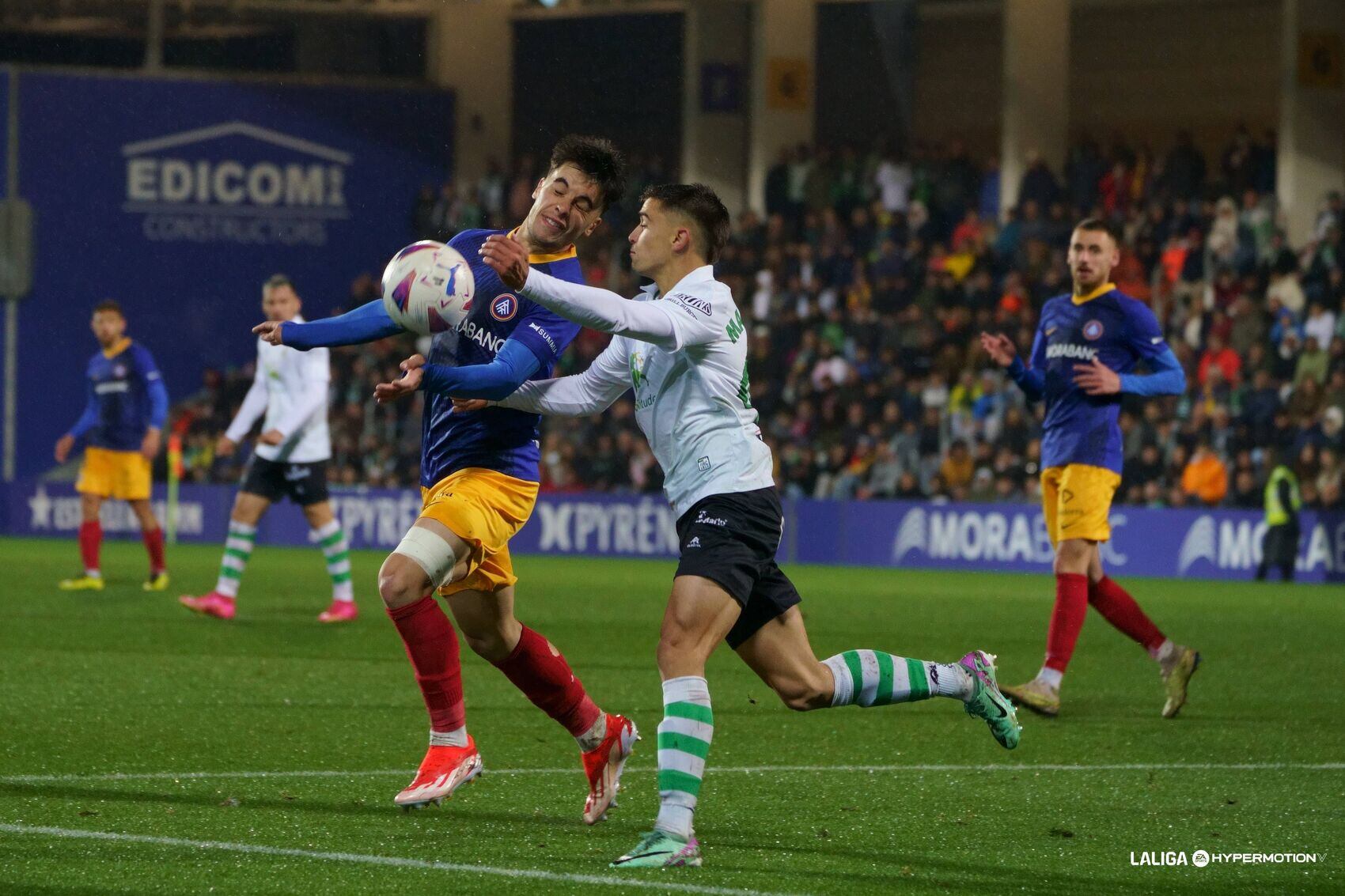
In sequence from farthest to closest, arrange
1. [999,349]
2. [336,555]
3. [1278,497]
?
[1278,497] → [336,555] → [999,349]

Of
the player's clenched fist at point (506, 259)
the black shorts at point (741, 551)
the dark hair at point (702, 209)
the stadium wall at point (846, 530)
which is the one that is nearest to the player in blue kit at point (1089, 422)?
the dark hair at point (702, 209)

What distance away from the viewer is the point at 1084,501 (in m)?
9.28

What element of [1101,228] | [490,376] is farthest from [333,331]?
[1101,228]

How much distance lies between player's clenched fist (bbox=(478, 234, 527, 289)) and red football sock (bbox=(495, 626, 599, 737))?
67.2 inches

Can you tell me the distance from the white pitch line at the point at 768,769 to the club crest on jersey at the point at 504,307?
1.74m

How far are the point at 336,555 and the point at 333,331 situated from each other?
7787 mm

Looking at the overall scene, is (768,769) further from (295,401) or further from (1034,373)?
(295,401)

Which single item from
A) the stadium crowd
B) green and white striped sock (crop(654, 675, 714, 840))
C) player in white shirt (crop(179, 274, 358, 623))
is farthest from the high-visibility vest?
green and white striped sock (crop(654, 675, 714, 840))

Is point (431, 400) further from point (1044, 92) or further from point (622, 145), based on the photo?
point (622, 145)

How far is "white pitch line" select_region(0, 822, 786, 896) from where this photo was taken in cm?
500


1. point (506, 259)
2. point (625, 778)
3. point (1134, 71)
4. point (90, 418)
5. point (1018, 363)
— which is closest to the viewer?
point (506, 259)

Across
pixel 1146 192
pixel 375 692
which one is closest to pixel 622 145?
pixel 1146 192

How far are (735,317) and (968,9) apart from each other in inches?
1008

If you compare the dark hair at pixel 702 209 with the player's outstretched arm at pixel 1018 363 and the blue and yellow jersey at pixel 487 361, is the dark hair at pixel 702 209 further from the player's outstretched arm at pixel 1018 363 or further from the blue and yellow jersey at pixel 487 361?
the player's outstretched arm at pixel 1018 363
